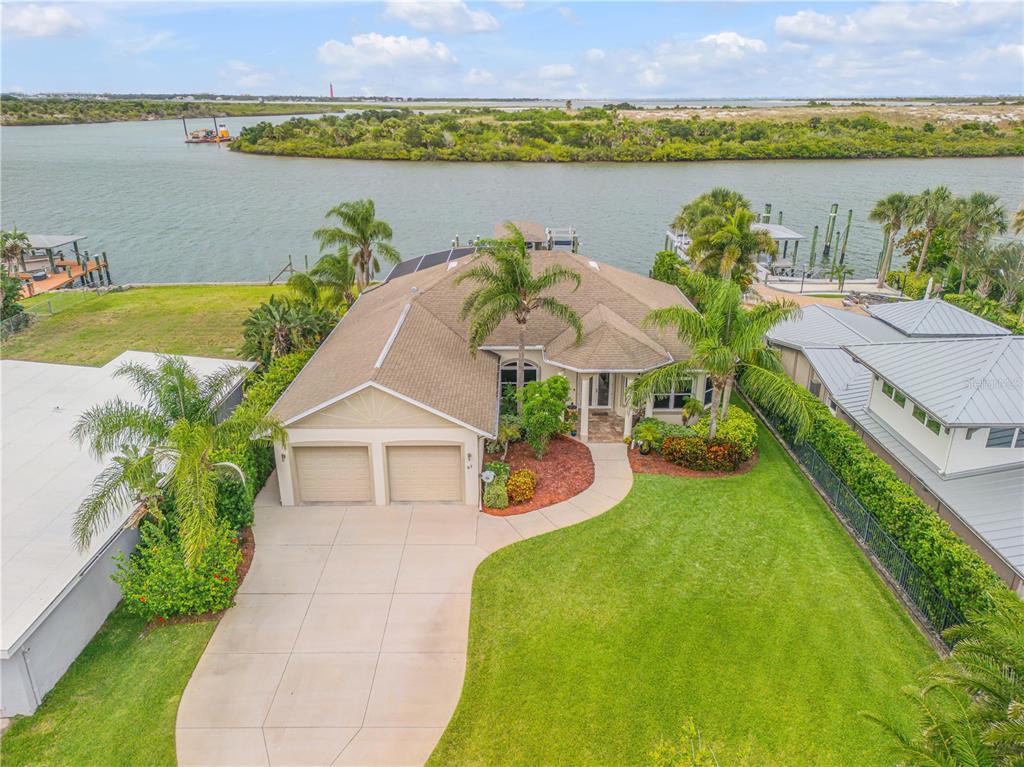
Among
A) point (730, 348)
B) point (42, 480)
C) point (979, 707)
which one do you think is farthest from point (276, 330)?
point (979, 707)

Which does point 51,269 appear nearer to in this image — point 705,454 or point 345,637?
point 345,637

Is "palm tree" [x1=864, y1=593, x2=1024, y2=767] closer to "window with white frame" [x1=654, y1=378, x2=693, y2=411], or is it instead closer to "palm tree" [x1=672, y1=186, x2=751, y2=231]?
"window with white frame" [x1=654, y1=378, x2=693, y2=411]

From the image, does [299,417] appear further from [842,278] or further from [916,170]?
[916,170]

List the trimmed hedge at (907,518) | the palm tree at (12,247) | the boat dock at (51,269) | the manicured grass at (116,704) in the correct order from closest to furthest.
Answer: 1. the manicured grass at (116,704)
2. the trimmed hedge at (907,518)
3. the palm tree at (12,247)
4. the boat dock at (51,269)

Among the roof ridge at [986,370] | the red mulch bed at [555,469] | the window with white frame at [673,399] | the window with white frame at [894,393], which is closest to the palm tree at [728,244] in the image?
the window with white frame at [673,399]

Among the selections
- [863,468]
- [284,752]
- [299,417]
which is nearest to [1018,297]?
[863,468]

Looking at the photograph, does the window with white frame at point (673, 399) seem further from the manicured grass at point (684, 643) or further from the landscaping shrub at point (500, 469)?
the landscaping shrub at point (500, 469)
